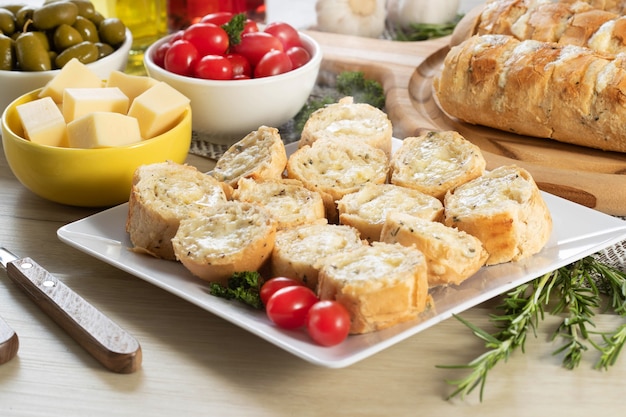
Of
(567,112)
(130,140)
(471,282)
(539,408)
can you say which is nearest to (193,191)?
(130,140)

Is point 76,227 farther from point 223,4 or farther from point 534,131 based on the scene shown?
point 223,4

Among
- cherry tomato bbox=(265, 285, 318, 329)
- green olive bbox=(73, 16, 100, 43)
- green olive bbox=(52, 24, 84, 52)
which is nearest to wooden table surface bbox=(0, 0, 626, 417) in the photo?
cherry tomato bbox=(265, 285, 318, 329)

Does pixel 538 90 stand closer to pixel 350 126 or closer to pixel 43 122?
pixel 350 126

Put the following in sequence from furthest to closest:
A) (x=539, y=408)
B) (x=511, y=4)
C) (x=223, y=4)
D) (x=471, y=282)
A: (x=223, y=4), (x=511, y=4), (x=471, y=282), (x=539, y=408)

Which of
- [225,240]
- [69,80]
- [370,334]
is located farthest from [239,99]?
[370,334]

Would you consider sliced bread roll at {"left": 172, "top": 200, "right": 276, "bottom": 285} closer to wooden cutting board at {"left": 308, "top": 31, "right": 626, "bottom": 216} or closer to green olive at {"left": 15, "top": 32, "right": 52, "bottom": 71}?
wooden cutting board at {"left": 308, "top": 31, "right": 626, "bottom": 216}

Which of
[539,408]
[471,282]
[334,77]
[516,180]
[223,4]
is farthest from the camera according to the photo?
[223,4]

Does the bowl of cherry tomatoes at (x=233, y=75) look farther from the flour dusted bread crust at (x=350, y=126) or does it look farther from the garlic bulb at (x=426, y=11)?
the garlic bulb at (x=426, y=11)
